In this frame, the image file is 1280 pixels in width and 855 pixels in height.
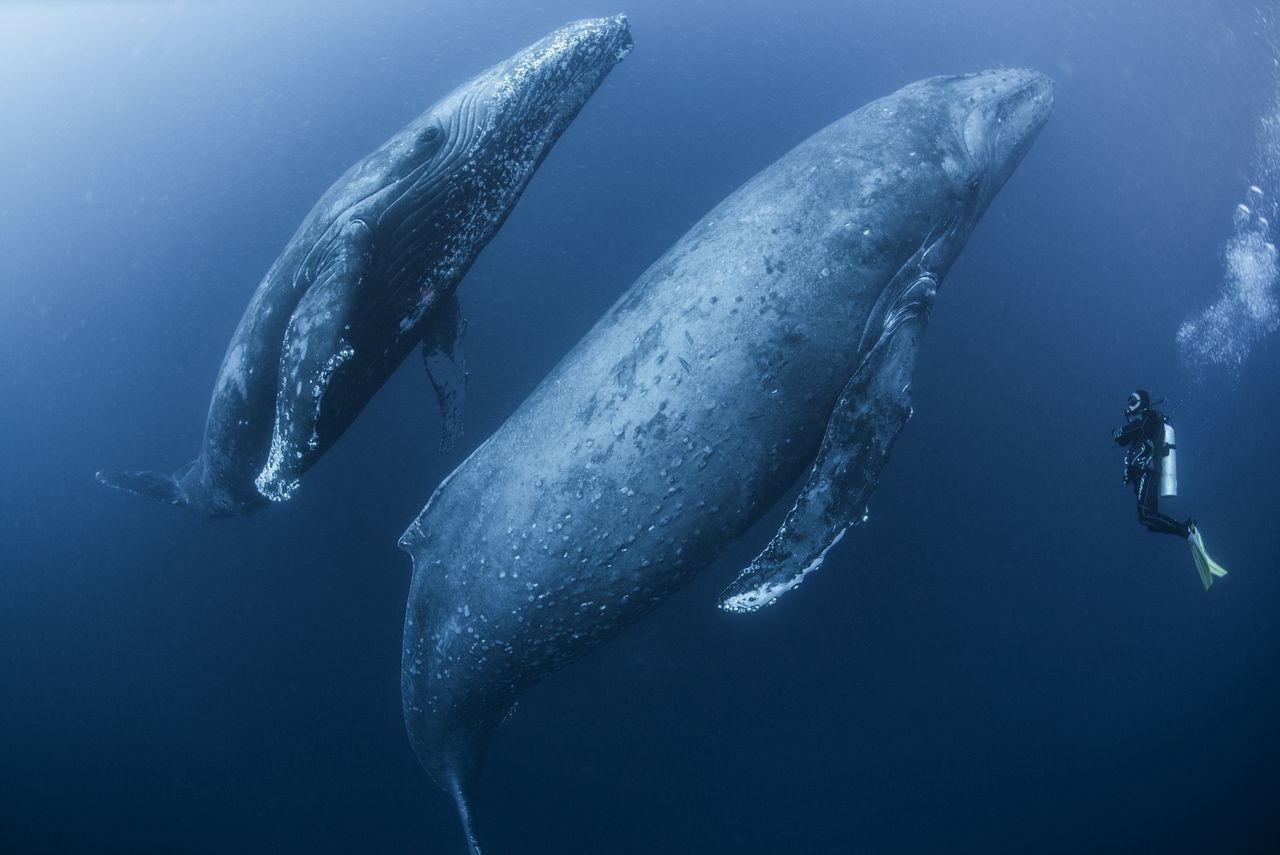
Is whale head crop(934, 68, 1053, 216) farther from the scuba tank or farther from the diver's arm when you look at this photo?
the scuba tank

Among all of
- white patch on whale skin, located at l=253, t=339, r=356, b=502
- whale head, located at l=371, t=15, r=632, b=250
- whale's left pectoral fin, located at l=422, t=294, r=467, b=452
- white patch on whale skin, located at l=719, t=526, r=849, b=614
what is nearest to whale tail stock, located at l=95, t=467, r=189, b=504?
white patch on whale skin, located at l=253, t=339, r=356, b=502

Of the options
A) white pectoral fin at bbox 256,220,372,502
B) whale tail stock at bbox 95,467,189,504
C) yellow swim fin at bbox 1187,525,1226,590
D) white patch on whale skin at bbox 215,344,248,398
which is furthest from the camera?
whale tail stock at bbox 95,467,189,504

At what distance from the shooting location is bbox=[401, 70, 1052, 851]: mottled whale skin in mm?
3293

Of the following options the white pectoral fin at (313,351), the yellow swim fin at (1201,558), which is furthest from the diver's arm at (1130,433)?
the white pectoral fin at (313,351)

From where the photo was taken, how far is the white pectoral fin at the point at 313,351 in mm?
3695

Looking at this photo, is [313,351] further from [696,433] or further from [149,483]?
[149,483]

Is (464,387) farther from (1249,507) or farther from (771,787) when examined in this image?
(1249,507)

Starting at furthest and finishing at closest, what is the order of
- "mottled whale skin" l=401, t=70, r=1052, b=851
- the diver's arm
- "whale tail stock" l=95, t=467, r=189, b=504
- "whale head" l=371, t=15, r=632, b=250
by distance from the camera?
"whale tail stock" l=95, t=467, r=189, b=504, the diver's arm, "whale head" l=371, t=15, r=632, b=250, "mottled whale skin" l=401, t=70, r=1052, b=851

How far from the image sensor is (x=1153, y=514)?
426cm

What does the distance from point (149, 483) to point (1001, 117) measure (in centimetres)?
871

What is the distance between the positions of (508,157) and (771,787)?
22.9 ft

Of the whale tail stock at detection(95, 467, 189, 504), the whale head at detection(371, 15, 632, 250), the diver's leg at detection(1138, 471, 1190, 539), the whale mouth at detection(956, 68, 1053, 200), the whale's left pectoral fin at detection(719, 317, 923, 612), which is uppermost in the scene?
the whale head at detection(371, 15, 632, 250)

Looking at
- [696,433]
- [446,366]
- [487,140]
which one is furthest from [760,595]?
[487,140]

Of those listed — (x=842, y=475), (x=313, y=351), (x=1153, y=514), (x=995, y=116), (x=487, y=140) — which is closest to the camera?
(x=842, y=475)
